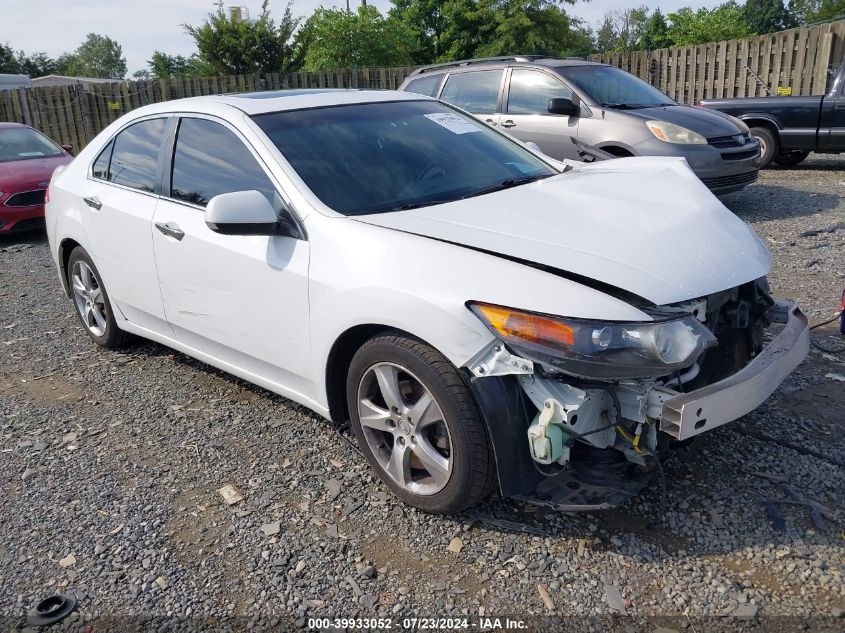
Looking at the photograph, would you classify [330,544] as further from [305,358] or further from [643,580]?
[643,580]

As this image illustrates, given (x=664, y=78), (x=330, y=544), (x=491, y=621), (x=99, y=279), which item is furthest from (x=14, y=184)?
(x=664, y=78)

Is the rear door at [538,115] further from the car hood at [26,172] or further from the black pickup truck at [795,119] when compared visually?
the car hood at [26,172]

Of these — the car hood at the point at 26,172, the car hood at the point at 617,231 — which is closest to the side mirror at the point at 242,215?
the car hood at the point at 617,231

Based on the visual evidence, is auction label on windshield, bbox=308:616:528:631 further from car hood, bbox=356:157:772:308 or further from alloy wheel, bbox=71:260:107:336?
alloy wheel, bbox=71:260:107:336

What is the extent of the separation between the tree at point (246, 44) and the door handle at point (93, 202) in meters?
27.5

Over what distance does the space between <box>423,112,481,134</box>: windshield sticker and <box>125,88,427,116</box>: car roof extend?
0.73ft

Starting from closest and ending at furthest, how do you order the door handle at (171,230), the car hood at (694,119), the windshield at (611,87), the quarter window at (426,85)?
the door handle at (171,230) → the car hood at (694,119) → the windshield at (611,87) → the quarter window at (426,85)

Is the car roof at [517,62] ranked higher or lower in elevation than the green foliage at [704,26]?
lower

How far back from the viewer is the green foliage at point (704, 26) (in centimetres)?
5259

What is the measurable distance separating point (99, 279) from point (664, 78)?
14.7 metres

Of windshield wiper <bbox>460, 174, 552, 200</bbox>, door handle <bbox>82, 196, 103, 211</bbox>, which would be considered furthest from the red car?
windshield wiper <bbox>460, 174, 552, 200</bbox>

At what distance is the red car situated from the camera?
367 inches

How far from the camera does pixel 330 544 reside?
2957 mm

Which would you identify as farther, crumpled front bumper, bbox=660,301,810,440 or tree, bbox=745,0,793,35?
tree, bbox=745,0,793,35
